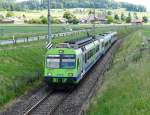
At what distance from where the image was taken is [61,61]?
30.3 meters

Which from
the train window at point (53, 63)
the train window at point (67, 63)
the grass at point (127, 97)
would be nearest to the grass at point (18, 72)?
the train window at point (53, 63)

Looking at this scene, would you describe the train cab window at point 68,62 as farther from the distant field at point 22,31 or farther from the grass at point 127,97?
the distant field at point 22,31

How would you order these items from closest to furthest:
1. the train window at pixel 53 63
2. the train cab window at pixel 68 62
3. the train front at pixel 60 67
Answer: the train front at pixel 60 67 → the train window at pixel 53 63 → the train cab window at pixel 68 62

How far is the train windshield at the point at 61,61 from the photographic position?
30067mm

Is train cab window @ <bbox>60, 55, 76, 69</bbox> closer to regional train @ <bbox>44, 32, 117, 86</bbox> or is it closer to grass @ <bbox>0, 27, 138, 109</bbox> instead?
regional train @ <bbox>44, 32, 117, 86</bbox>

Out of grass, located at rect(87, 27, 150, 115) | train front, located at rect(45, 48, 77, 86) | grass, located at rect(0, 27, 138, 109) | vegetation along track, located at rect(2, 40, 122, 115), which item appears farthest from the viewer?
train front, located at rect(45, 48, 77, 86)

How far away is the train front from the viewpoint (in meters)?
29.6

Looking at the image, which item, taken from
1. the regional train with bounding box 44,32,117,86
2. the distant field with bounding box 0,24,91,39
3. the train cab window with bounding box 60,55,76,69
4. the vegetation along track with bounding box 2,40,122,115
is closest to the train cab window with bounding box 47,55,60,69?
the regional train with bounding box 44,32,117,86

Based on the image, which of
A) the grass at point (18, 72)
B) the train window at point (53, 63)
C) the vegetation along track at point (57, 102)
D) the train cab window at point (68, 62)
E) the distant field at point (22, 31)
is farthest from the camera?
the distant field at point (22, 31)

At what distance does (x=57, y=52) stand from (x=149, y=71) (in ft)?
23.7

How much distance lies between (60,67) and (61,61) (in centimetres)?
52

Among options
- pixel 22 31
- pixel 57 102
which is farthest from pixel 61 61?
pixel 22 31

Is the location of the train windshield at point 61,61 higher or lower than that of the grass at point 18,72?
higher

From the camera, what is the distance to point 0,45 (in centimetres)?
4734
